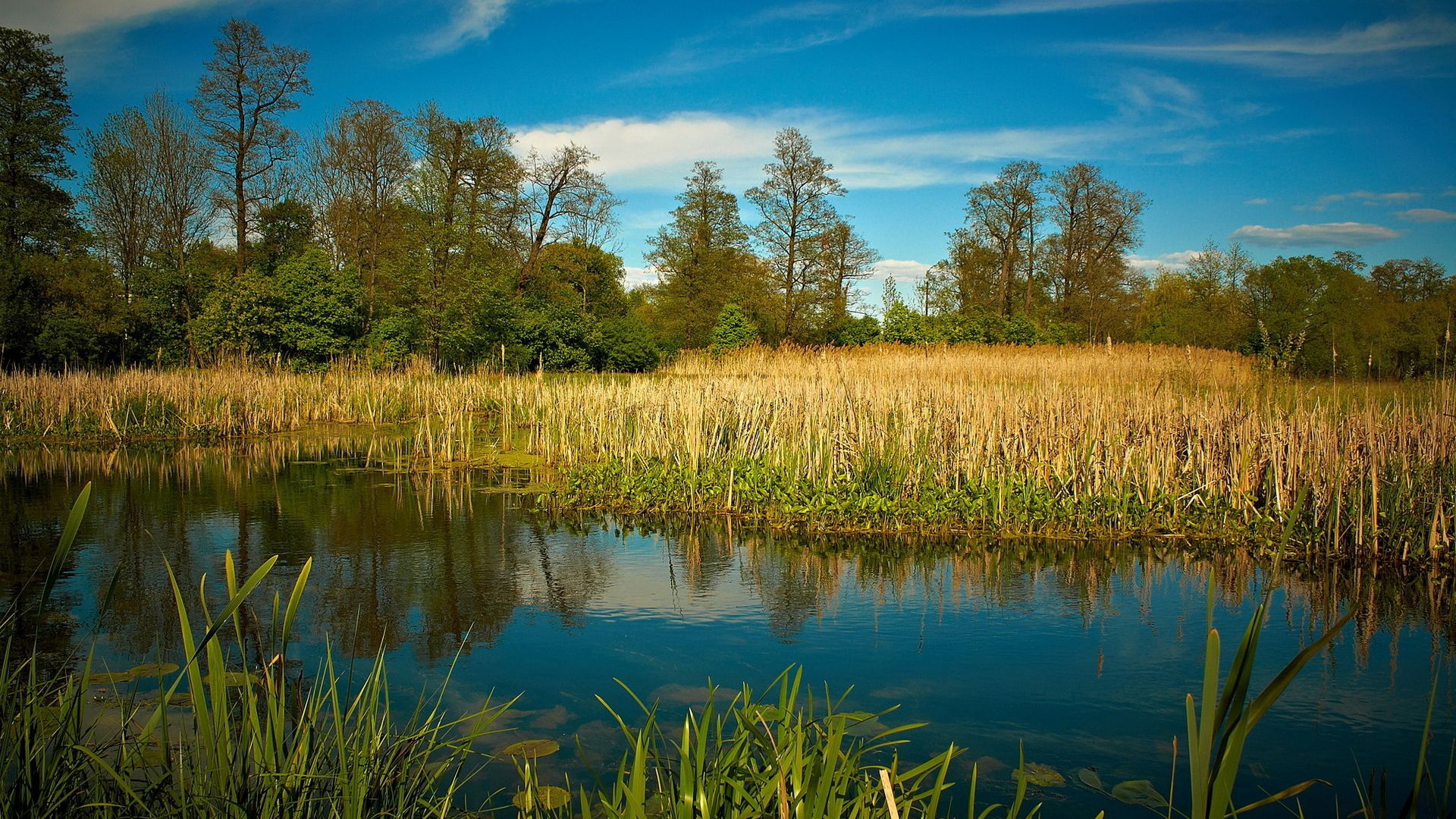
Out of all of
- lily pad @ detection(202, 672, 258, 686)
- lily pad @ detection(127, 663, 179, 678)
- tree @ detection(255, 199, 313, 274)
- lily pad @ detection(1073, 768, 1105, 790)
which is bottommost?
lily pad @ detection(1073, 768, 1105, 790)

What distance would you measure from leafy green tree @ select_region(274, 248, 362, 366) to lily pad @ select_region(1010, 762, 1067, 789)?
75.3 feet

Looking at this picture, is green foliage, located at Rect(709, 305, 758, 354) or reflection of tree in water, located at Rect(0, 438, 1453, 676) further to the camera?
green foliage, located at Rect(709, 305, 758, 354)

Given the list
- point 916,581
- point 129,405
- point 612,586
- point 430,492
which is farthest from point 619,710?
point 129,405

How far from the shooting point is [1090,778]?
10.5ft

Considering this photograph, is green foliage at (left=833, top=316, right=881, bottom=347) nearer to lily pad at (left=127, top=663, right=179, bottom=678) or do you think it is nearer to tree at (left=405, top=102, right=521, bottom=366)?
tree at (left=405, top=102, right=521, bottom=366)

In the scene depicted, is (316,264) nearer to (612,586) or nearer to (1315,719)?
(612,586)

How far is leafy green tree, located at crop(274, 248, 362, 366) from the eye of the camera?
2302 cm

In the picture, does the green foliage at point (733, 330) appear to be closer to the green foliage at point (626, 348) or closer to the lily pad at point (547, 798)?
the green foliage at point (626, 348)

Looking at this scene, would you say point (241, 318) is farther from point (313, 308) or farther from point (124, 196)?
point (124, 196)

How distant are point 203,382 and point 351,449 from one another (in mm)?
4414

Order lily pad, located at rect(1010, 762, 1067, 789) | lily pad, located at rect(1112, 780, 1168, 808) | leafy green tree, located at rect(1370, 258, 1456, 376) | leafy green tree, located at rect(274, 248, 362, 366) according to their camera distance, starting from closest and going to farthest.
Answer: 1. lily pad, located at rect(1112, 780, 1168, 808)
2. lily pad, located at rect(1010, 762, 1067, 789)
3. leafy green tree, located at rect(1370, 258, 1456, 376)
4. leafy green tree, located at rect(274, 248, 362, 366)

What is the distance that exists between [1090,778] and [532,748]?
215 centimetres

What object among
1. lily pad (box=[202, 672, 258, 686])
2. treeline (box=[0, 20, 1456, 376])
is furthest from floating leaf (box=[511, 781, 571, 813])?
treeline (box=[0, 20, 1456, 376])

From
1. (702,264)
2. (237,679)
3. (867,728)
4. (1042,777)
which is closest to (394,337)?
(702,264)
